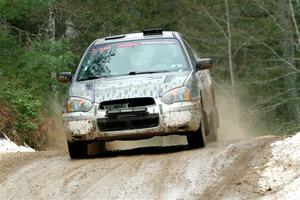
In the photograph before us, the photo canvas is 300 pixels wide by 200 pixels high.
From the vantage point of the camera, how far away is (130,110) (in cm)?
1012

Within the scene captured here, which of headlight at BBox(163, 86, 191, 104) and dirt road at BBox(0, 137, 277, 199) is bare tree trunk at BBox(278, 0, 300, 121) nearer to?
headlight at BBox(163, 86, 191, 104)

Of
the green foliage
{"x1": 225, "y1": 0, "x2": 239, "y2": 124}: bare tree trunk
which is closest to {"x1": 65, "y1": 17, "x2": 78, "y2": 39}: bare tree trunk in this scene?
the green foliage

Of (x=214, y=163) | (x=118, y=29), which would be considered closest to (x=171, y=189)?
(x=214, y=163)

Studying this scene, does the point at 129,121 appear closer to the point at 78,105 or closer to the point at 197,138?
the point at 78,105

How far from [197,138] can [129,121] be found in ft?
3.43

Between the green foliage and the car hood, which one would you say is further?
the green foliage

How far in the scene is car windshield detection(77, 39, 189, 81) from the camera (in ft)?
36.6

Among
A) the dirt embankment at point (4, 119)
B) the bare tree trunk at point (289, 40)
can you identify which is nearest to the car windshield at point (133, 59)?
the dirt embankment at point (4, 119)

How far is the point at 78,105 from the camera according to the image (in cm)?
1028

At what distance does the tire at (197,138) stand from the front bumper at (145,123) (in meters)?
0.23

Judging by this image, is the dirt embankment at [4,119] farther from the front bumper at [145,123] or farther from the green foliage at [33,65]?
the front bumper at [145,123]

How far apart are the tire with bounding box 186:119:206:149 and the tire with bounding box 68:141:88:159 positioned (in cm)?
144

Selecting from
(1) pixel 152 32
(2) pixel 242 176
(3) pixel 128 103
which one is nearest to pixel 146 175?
(2) pixel 242 176

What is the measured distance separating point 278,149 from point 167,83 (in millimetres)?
2096
